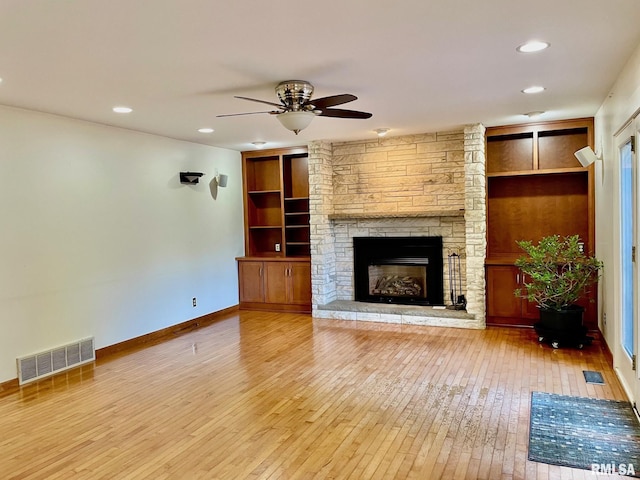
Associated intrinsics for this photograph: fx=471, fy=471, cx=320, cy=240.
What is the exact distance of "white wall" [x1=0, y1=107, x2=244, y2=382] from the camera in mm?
4207

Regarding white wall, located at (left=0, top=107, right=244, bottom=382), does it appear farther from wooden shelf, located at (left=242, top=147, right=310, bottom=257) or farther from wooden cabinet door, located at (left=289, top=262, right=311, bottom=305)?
wooden cabinet door, located at (left=289, top=262, right=311, bottom=305)

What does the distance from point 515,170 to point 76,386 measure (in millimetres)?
5468

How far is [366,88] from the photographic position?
3859 millimetres

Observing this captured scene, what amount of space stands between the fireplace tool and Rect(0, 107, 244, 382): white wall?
3.32m

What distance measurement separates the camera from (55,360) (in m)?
4.49

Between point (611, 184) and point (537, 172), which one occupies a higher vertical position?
point (537, 172)

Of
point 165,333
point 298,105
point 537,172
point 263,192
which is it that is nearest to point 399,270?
point 537,172

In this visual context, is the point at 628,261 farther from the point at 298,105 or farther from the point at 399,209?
the point at 399,209

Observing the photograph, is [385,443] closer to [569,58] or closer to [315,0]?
[315,0]

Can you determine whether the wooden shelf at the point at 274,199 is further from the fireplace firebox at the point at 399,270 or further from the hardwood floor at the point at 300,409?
the hardwood floor at the point at 300,409

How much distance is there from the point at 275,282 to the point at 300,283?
0.42m

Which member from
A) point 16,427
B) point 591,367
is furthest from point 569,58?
point 16,427

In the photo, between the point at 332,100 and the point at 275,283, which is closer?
the point at 332,100

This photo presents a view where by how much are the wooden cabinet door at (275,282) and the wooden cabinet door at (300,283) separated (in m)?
0.10
